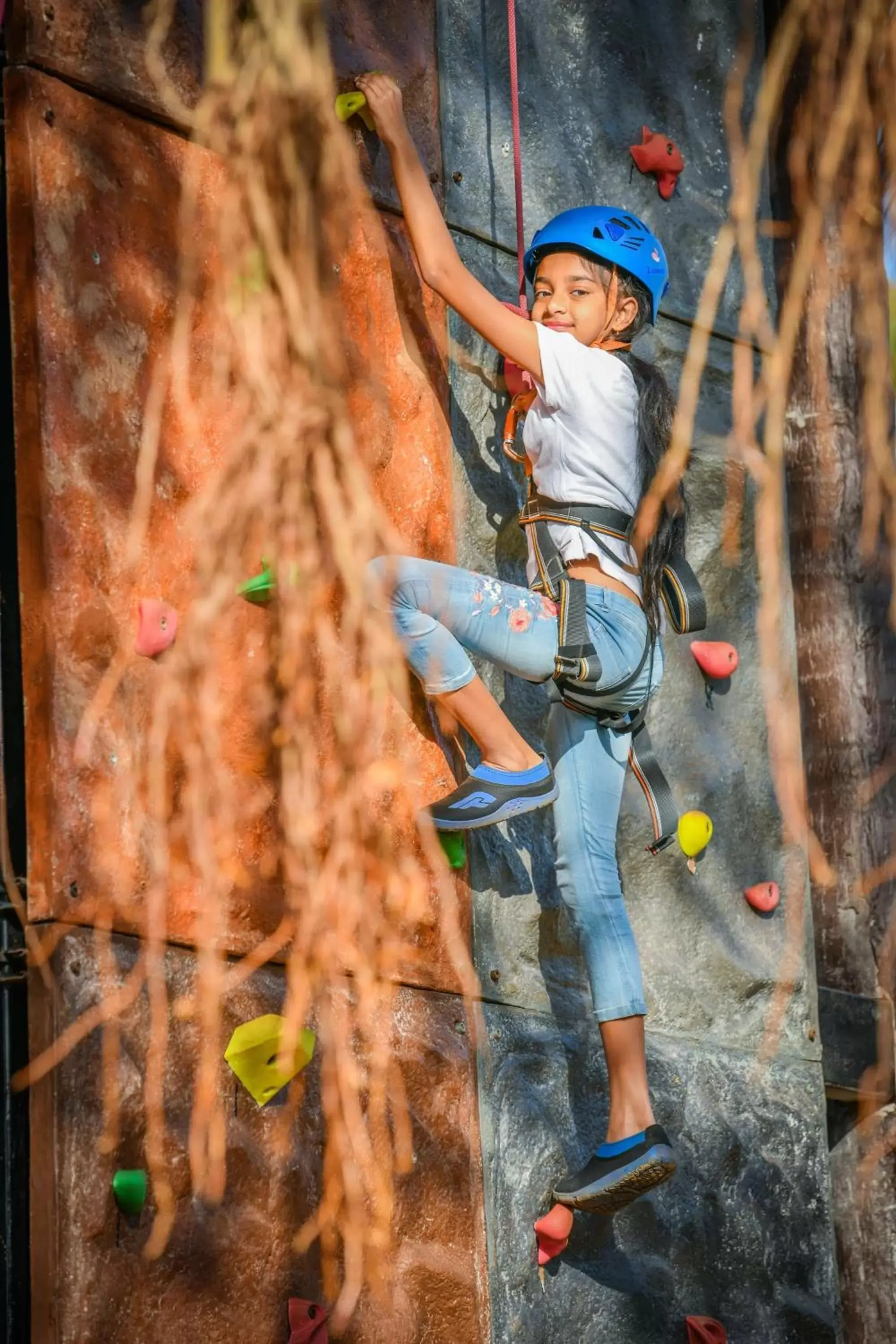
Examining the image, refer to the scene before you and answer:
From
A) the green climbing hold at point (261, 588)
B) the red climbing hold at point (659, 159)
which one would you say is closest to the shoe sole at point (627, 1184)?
the green climbing hold at point (261, 588)

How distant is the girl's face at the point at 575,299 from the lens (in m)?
3.66

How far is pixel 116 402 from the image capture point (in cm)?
333

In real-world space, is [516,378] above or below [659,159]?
below

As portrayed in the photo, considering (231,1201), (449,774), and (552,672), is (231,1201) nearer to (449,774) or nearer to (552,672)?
(449,774)

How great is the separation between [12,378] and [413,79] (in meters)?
1.13

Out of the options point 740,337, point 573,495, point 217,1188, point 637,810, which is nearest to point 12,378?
point 573,495

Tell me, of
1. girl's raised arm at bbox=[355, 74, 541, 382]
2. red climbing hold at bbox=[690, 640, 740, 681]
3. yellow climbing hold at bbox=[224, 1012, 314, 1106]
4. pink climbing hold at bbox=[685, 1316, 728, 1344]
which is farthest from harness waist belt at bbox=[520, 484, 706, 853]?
pink climbing hold at bbox=[685, 1316, 728, 1344]

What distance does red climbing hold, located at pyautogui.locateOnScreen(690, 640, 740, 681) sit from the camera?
4.29m

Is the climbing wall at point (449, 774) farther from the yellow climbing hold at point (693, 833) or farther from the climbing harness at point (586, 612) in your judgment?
the climbing harness at point (586, 612)

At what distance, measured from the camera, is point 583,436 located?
361cm

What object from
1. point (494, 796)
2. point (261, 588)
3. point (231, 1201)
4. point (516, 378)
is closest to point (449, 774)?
point (494, 796)

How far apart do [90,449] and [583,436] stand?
862 mm

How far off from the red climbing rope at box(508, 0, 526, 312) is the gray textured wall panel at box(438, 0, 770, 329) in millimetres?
27

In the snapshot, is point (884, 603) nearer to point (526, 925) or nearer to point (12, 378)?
point (526, 925)
